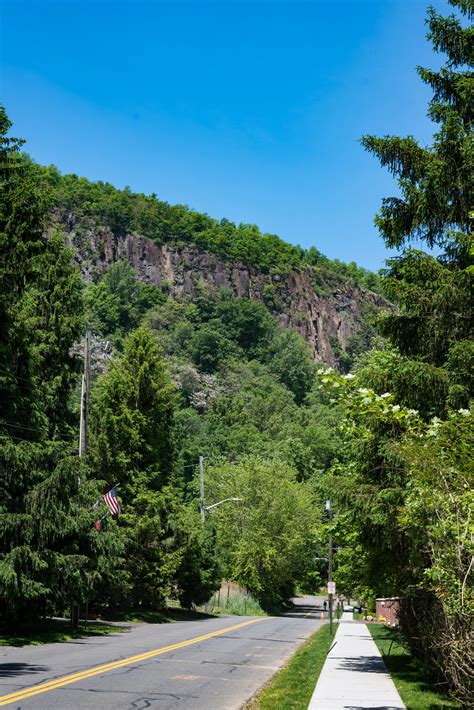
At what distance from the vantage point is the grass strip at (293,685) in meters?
10.7

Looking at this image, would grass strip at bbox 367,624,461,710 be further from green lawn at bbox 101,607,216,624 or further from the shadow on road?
green lawn at bbox 101,607,216,624

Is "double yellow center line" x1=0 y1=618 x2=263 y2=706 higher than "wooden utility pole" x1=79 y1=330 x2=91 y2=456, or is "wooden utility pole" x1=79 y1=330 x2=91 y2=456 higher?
"wooden utility pole" x1=79 y1=330 x2=91 y2=456

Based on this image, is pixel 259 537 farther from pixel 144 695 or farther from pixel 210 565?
pixel 144 695

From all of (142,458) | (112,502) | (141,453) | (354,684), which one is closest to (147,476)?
(142,458)

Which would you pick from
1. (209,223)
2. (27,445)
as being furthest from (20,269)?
(209,223)

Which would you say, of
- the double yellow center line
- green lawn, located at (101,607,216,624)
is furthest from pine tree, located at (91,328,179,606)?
the double yellow center line

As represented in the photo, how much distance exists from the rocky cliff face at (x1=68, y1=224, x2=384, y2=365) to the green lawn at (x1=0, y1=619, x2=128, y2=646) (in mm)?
137504

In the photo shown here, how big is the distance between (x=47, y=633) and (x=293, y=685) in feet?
36.7

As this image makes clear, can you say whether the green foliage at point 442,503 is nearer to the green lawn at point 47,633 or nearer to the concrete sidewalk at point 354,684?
the concrete sidewalk at point 354,684

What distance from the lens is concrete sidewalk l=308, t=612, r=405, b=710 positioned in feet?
34.9

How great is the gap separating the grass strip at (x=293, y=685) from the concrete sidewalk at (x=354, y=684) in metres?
0.17

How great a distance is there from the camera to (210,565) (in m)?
40.1

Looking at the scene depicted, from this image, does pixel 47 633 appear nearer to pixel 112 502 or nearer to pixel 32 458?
pixel 32 458

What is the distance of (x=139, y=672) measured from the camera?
44.8 ft
